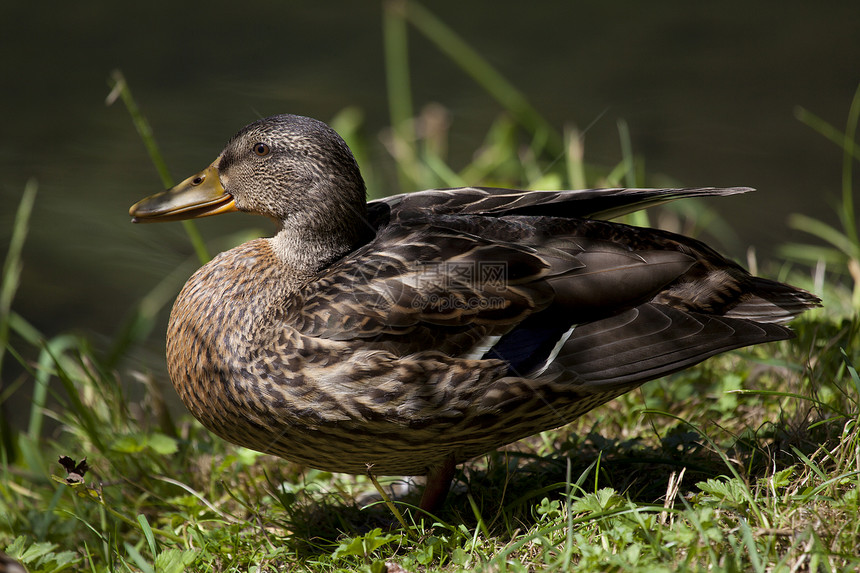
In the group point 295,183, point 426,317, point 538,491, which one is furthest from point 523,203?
point 538,491

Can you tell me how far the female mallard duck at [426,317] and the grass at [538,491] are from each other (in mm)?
235

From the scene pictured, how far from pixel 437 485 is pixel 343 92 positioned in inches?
179

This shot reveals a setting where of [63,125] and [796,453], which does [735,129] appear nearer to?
[796,453]

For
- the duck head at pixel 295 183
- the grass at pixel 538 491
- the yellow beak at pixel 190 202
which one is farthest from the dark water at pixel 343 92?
the duck head at pixel 295 183

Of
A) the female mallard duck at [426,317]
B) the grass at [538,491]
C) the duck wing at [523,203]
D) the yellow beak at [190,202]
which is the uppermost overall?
the yellow beak at [190,202]

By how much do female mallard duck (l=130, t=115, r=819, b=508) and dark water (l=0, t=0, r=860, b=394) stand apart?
2.70 metres

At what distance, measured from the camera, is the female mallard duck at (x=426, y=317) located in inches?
100

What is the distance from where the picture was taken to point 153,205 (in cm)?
299

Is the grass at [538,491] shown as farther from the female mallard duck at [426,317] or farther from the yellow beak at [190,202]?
the yellow beak at [190,202]

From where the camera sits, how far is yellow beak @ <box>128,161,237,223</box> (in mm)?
2977

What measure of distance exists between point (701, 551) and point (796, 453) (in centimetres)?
54

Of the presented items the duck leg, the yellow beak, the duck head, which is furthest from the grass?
the duck head

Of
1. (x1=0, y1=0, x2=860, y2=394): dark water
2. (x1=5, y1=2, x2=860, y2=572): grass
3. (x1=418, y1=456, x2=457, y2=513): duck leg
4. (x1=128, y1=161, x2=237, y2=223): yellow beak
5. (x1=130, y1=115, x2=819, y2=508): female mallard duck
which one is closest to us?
(x1=5, y1=2, x2=860, y2=572): grass

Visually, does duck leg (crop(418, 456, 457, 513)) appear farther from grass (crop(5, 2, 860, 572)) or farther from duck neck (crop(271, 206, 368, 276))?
duck neck (crop(271, 206, 368, 276))
